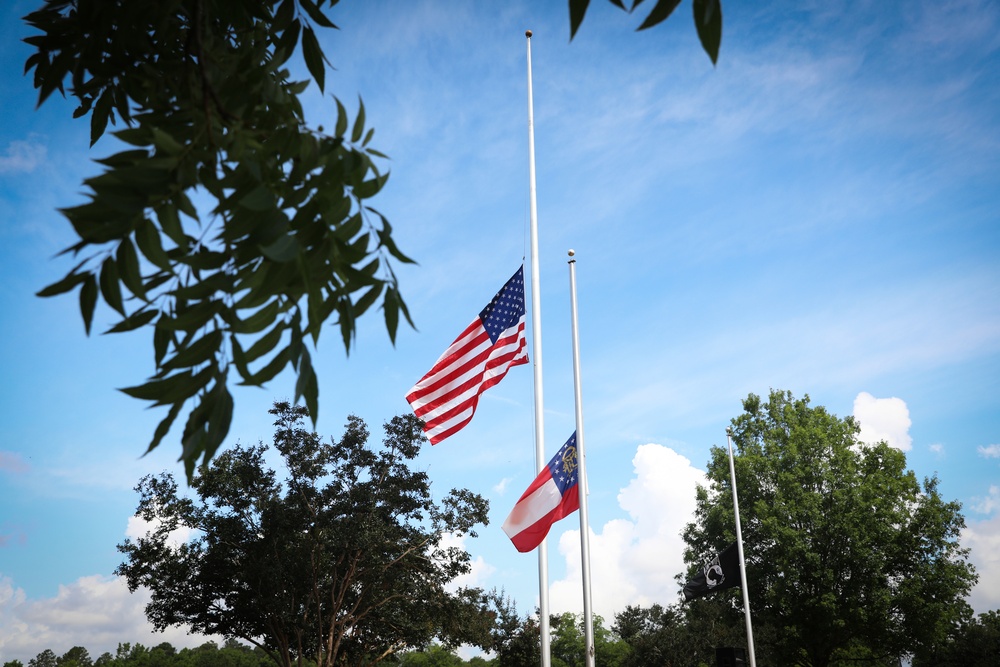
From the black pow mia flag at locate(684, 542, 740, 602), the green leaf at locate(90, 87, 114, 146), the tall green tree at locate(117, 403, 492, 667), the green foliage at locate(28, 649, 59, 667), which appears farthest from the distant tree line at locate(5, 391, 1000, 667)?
the green foliage at locate(28, 649, 59, 667)

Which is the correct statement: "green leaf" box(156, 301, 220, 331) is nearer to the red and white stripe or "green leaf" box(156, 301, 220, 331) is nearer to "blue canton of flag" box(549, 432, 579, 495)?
the red and white stripe

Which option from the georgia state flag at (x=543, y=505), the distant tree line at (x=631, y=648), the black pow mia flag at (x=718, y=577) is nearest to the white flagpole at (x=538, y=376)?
the georgia state flag at (x=543, y=505)

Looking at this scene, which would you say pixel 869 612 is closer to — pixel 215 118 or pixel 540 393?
pixel 540 393

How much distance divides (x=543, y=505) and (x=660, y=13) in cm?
1169

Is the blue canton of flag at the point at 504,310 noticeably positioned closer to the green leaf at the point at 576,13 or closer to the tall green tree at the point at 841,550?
the green leaf at the point at 576,13

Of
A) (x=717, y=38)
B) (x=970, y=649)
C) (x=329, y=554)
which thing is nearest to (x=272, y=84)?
(x=717, y=38)

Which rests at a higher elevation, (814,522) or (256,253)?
(814,522)

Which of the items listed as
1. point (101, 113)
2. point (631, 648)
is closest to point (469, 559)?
point (631, 648)

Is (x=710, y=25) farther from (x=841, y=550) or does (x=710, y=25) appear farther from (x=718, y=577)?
(x=841, y=550)

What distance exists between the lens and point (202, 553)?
31297 millimetres

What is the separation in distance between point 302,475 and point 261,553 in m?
3.47

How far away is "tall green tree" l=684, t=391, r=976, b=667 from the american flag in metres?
26.8

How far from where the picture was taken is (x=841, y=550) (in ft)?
118

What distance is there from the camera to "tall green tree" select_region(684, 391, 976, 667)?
115 feet
